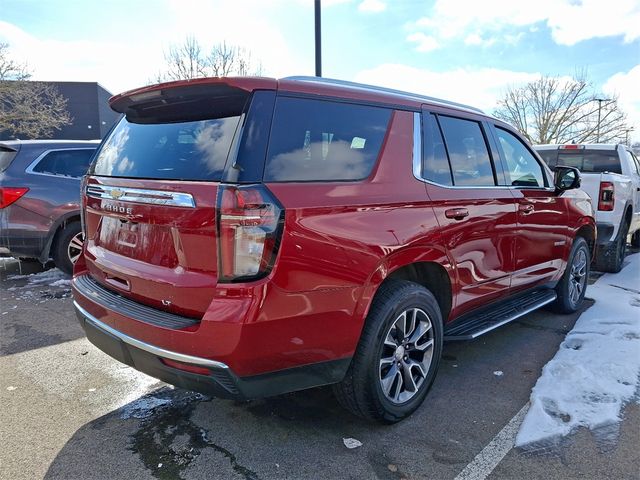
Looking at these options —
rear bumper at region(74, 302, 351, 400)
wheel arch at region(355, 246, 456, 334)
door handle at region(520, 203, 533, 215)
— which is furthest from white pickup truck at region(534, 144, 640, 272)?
rear bumper at region(74, 302, 351, 400)

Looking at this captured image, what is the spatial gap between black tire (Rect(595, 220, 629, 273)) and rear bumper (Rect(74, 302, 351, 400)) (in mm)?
6080

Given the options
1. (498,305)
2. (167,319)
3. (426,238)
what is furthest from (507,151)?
(167,319)

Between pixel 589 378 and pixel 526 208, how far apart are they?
1393 mm

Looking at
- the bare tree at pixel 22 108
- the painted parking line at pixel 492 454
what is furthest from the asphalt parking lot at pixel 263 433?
the bare tree at pixel 22 108

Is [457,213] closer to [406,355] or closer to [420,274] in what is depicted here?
[420,274]

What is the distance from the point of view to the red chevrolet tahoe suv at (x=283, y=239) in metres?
2.16

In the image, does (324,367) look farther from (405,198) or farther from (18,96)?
(18,96)

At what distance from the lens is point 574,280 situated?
203 inches

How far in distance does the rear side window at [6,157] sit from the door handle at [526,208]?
574 cm

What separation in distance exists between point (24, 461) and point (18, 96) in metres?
31.0

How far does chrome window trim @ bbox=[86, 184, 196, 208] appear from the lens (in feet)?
7.39

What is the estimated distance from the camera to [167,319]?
7.64ft

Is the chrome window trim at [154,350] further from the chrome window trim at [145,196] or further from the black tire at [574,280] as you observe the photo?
the black tire at [574,280]

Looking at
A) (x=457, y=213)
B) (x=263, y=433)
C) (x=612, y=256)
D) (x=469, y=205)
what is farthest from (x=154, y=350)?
(x=612, y=256)
